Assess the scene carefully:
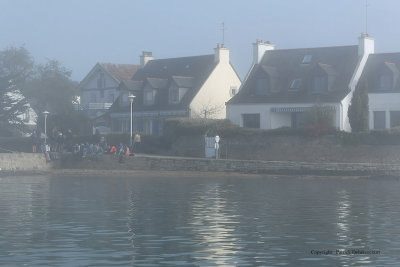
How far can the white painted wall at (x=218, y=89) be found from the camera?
208 feet

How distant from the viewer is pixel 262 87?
2295 inches

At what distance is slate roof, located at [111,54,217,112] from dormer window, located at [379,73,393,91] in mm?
16300

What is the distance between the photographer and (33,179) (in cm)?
4719

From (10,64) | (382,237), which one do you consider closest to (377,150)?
(382,237)

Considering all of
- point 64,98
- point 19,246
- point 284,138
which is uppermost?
point 64,98

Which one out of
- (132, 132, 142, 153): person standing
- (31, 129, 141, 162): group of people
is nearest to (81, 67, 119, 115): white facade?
(31, 129, 141, 162): group of people

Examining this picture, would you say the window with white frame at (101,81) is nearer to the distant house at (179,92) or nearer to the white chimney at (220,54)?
the distant house at (179,92)

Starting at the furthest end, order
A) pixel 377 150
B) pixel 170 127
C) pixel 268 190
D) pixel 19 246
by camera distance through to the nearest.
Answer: pixel 170 127
pixel 377 150
pixel 268 190
pixel 19 246

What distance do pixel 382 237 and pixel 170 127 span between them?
3550cm

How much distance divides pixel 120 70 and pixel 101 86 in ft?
9.21

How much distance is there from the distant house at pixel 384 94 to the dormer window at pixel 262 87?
24.3 ft

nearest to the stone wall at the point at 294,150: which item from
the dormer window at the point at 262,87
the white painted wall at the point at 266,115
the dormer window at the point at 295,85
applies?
the white painted wall at the point at 266,115

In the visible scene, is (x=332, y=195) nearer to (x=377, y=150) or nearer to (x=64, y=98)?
(x=377, y=150)

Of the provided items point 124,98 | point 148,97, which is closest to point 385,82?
point 148,97
